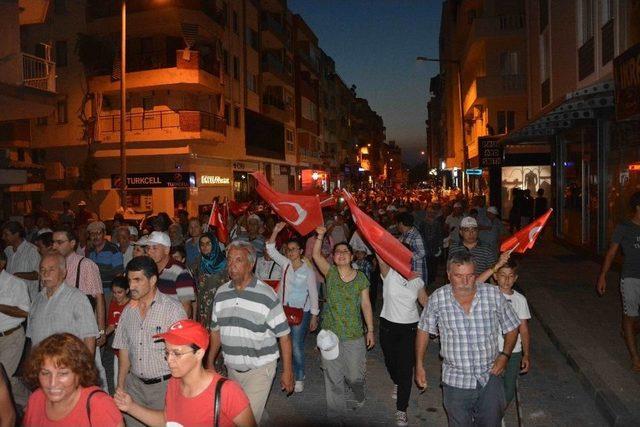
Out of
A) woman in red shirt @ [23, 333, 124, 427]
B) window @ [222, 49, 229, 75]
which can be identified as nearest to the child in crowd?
woman in red shirt @ [23, 333, 124, 427]

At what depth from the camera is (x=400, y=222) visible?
8.57 m

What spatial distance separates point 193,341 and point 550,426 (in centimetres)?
401

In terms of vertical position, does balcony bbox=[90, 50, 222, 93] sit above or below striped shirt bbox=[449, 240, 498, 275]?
above

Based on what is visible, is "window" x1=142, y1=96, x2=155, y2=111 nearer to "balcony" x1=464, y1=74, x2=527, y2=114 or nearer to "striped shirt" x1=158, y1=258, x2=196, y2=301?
"balcony" x1=464, y1=74, x2=527, y2=114

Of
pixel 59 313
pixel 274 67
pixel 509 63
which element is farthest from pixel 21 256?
pixel 274 67

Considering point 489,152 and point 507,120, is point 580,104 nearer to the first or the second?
point 489,152

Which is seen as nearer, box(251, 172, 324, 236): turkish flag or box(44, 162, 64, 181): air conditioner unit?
box(251, 172, 324, 236): turkish flag

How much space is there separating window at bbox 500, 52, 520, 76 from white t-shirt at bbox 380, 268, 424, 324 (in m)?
28.0

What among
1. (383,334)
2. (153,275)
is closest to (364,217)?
(383,334)

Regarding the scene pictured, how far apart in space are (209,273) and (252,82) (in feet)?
99.9

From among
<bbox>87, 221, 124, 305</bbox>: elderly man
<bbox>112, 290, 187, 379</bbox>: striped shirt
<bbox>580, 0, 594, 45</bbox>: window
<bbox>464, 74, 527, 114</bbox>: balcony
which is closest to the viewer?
<bbox>112, 290, 187, 379</bbox>: striped shirt

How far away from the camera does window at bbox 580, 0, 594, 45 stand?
50.3ft

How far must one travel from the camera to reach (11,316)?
17.2 feet

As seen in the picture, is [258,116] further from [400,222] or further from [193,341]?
[193,341]
